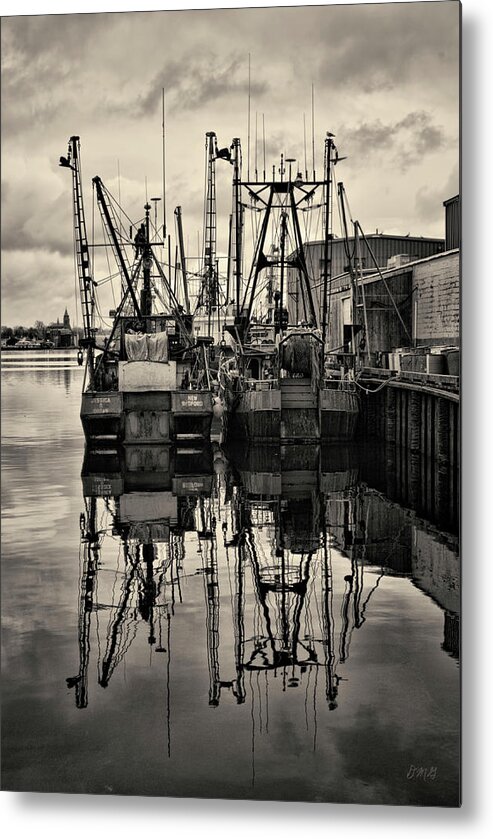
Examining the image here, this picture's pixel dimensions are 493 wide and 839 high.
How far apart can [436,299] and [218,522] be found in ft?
11.8

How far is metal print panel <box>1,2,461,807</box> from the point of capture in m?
6.38

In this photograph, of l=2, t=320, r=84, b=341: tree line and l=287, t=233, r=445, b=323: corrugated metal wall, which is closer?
l=2, t=320, r=84, b=341: tree line

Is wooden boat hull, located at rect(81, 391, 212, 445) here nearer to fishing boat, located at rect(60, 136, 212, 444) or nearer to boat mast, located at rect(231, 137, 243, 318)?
fishing boat, located at rect(60, 136, 212, 444)

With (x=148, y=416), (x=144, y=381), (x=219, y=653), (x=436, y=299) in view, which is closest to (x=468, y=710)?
(x=219, y=653)

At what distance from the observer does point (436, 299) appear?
1184cm

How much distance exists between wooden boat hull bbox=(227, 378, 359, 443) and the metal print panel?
8233mm

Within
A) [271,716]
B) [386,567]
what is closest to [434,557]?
[386,567]

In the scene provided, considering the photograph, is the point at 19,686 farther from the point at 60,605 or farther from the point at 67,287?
the point at 67,287

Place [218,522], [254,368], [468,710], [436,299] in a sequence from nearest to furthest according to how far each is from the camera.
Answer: [468,710]
[436,299]
[218,522]
[254,368]

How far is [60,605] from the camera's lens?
8.02 meters

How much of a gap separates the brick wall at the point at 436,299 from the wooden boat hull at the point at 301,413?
5274 mm

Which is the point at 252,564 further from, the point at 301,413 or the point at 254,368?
the point at 254,368

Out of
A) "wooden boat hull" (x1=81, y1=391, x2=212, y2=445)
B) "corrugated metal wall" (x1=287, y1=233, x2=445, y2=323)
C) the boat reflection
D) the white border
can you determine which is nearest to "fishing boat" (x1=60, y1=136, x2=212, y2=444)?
"wooden boat hull" (x1=81, y1=391, x2=212, y2=445)

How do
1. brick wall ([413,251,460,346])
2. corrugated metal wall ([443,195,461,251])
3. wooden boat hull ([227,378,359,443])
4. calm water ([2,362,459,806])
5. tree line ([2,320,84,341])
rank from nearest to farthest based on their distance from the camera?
1. calm water ([2,362,459,806])
2. corrugated metal wall ([443,195,461,251])
3. tree line ([2,320,84,341])
4. brick wall ([413,251,460,346])
5. wooden boat hull ([227,378,359,443])
